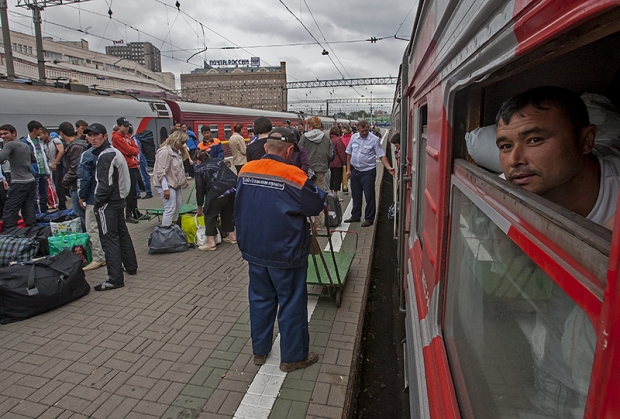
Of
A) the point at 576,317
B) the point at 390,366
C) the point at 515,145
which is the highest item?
the point at 515,145

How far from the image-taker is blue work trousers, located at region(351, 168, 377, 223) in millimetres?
7246

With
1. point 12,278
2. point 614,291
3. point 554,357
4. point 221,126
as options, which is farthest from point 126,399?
point 221,126

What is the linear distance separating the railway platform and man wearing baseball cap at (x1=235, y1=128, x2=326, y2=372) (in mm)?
391

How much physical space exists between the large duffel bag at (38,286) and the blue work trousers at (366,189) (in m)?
4.53

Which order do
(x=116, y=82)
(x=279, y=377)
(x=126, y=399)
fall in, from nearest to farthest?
(x=126, y=399), (x=279, y=377), (x=116, y=82)

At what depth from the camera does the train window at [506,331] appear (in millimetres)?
822

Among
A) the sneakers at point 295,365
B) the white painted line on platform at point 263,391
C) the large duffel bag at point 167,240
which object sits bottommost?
the white painted line on platform at point 263,391

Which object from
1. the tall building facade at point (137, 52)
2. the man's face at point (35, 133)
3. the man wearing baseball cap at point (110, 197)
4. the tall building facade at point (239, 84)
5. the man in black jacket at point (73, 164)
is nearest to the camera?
the man wearing baseball cap at point (110, 197)

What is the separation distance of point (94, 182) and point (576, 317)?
5.59 metres

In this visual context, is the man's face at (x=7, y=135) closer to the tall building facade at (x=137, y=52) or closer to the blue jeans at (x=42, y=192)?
the blue jeans at (x=42, y=192)

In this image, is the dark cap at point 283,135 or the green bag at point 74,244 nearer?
the dark cap at point 283,135

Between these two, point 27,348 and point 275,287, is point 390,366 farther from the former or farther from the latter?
point 27,348

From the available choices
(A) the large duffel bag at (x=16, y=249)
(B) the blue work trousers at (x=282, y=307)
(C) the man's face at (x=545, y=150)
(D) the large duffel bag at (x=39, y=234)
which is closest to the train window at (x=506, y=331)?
(C) the man's face at (x=545, y=150)

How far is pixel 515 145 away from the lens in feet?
3.81
